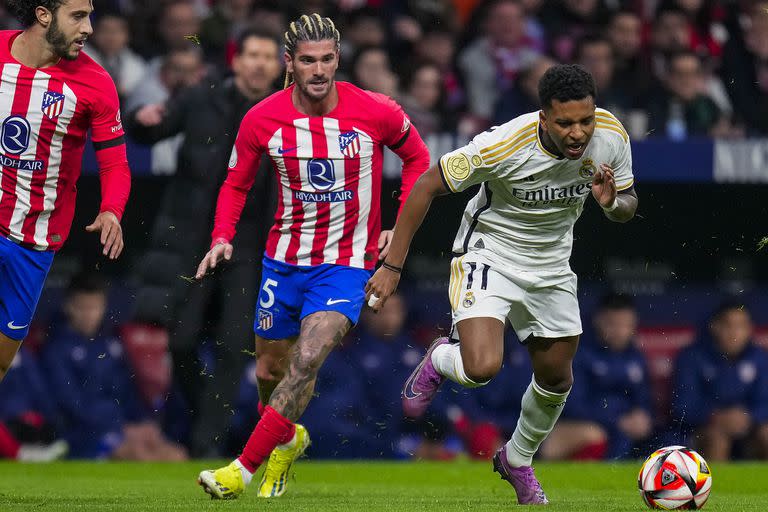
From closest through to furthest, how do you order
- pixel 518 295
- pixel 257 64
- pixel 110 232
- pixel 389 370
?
pixel 110 232, pixel 518 295, pixel 257 64, pixel 389 370

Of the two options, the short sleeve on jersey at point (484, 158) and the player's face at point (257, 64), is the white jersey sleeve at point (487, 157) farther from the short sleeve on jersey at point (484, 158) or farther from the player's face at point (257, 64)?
the player's face at point (257, 64)

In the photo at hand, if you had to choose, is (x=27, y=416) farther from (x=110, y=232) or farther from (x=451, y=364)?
(x=451, y=364)

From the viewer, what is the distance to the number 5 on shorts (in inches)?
301

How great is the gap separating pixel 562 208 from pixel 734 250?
4.58m

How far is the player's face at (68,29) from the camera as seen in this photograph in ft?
22.6

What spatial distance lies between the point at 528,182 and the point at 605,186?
1.86 ft

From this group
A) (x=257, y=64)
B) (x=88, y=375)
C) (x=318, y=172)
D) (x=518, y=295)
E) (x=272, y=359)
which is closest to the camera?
(x=518, y=295)

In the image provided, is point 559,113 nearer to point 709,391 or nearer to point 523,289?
point 523,289

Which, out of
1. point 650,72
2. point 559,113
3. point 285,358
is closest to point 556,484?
point 285,358

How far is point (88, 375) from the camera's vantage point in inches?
422

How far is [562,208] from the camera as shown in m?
6.96

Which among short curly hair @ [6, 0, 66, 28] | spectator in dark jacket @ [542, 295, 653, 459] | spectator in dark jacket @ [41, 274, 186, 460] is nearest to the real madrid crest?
short curly hair @ [6, 0, 66, 28]

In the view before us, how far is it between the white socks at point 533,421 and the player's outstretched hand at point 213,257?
5.40ft

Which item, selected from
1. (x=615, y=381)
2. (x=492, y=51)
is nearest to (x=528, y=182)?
(x=615, y=381)
